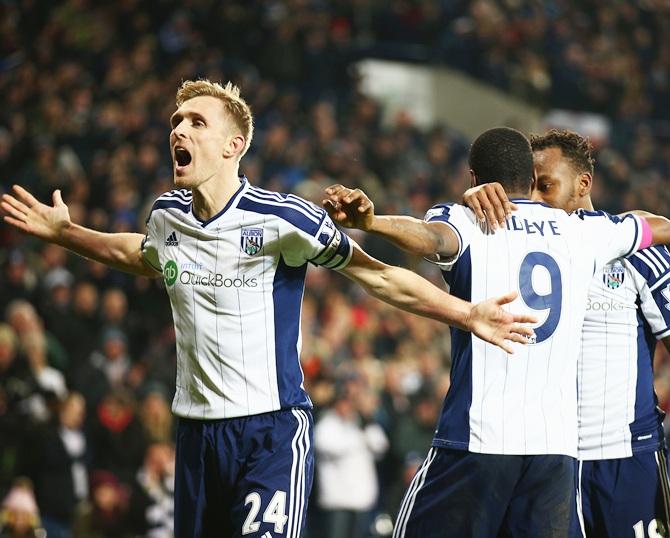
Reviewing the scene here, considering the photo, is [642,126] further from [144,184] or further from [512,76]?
[144,184]

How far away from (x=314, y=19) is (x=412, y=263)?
539 centimetres

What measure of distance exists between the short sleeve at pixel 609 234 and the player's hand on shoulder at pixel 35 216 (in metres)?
2.27

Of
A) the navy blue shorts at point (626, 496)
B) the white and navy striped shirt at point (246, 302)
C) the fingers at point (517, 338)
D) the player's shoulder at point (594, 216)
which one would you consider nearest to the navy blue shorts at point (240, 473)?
the white and navy striped shirt at point (246, 302)

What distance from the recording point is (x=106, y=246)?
5164mm

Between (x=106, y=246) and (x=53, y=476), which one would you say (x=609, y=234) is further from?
(x=53, y=476)

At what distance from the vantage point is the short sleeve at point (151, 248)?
5023 mm

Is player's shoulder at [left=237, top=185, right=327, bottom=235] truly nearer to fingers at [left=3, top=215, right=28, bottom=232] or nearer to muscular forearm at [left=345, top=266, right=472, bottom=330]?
muscular forearm at [left=345, top=266, right=472, bottom=330]

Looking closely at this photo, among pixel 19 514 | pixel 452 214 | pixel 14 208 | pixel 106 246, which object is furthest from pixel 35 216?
pixel 19 514

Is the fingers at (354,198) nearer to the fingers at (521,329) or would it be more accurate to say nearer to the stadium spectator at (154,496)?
the fingers at (521,329)

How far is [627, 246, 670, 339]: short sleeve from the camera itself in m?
5.38

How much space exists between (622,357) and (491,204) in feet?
4.13

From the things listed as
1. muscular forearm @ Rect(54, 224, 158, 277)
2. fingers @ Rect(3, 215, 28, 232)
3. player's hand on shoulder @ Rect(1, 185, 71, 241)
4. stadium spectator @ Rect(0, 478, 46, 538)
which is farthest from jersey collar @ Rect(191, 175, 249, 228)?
stadium spectator @ Rect(0, 478, 46, 538)

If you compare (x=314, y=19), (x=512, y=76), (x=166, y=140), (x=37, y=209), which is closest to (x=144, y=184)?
(x=166, y=140)

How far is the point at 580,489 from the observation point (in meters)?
5.29
